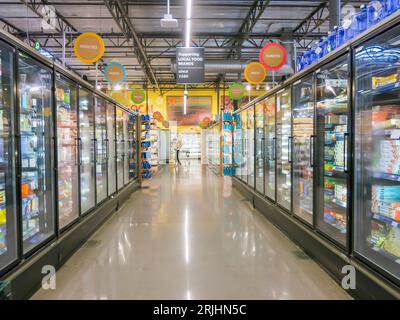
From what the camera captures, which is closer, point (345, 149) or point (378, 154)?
point (378, 154)

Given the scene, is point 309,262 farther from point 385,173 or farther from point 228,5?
point 228,5

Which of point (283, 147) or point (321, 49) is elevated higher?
point (321, 49)

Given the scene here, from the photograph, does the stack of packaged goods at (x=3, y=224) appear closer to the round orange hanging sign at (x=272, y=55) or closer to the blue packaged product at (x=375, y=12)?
the blue packaged product at (x=375, y=12)

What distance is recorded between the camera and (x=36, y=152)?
364 cm

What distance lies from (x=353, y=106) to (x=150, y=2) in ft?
30.5

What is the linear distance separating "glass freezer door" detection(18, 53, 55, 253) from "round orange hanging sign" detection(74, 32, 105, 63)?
303cm

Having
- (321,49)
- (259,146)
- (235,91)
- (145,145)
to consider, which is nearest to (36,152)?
(321,49)

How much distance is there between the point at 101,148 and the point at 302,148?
13.3ft

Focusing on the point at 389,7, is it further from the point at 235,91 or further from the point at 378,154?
the point at 235,91

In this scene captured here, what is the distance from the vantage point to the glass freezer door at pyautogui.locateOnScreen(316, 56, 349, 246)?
377 cm

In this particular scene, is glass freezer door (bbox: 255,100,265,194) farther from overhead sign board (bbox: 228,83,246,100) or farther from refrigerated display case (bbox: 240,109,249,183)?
overhead sign board (bbox: 228,83,246,100)

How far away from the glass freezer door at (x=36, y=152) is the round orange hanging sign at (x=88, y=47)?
119 inches

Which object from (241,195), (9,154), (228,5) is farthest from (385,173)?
(228,5)
